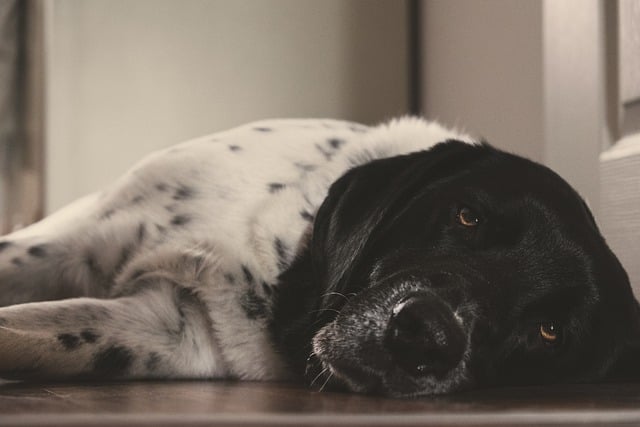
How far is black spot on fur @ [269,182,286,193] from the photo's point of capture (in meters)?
1.77

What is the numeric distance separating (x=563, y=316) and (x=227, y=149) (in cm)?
85

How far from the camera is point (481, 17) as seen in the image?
2916 millimetres

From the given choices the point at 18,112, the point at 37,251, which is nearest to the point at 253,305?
the point at 37,251

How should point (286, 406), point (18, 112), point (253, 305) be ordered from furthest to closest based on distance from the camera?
point (18, 112), point (253, 305), point (286, 406)

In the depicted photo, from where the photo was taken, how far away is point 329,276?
4.83 feet

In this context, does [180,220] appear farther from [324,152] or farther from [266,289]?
[324,152]

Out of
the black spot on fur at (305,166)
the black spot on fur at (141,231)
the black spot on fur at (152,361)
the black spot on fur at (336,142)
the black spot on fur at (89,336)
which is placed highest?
the black spot on fur at (336,142)

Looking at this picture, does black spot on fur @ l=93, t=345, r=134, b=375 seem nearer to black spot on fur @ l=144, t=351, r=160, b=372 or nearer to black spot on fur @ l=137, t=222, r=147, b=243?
black spot on fur @ l=144, t=351, r=160, b=372

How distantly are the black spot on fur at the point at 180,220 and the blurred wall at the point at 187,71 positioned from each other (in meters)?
1.70

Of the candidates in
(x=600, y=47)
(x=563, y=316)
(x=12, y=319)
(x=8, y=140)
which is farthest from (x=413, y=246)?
(x=8, y=140)

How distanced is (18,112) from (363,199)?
2.47 m

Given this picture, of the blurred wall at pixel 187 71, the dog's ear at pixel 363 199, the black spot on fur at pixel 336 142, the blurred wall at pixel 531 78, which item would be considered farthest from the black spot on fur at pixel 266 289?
the blurred wall at pixel 187 71

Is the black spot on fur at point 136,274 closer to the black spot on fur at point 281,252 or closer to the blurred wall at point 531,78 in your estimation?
the black spot on fur at point 281,252

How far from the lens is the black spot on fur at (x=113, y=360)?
1425 millimetres
